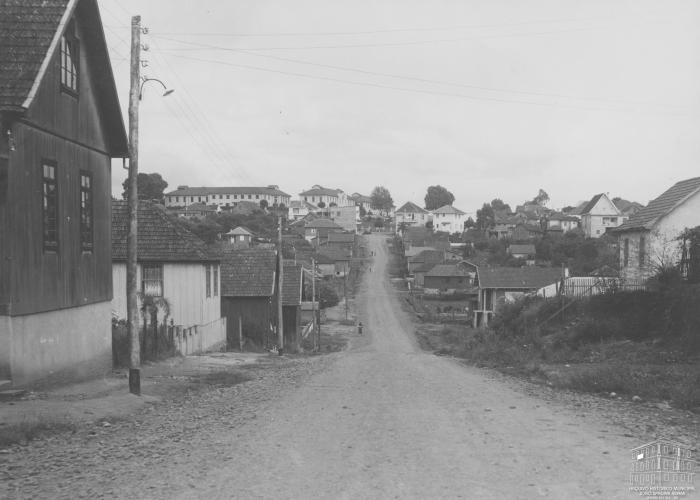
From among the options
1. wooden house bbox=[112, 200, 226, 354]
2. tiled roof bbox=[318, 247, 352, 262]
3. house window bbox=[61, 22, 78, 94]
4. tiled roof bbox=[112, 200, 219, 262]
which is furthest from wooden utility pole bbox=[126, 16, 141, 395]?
tiled roof bbox=[318, 247, 352, 262]

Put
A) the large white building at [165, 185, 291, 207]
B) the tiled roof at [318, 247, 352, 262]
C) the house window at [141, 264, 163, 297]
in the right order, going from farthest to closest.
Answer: the large white building at [165, 185, 291, 207]
the tiled roof at [318, 247, 352, 262]
the house window at [141, 264, 163, 297]

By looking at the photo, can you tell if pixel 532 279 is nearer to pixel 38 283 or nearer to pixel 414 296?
pixel 414 296

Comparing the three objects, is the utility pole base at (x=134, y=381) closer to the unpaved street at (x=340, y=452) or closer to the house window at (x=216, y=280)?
the unpaved street at (x=340, y=452)

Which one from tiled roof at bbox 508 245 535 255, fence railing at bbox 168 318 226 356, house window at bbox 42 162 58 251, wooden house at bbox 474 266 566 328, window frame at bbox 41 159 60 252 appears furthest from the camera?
tiled roof at bbox 508 245 535 255

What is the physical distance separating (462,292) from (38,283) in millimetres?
Result: 70043

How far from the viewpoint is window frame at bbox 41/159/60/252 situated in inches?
552

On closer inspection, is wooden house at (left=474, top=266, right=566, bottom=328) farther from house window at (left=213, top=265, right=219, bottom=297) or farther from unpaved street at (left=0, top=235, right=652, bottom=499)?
unpaved street at (left=0, top=235, right=652, bottom=499)

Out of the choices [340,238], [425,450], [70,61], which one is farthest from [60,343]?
[340,238]

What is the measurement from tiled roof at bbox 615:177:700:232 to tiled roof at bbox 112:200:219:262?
19.1 meters

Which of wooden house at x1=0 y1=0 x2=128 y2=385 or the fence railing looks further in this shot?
the fence railing

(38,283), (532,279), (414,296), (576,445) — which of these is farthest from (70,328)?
(414,296)

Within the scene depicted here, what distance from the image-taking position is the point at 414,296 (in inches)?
3100

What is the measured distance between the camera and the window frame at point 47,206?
1402cm

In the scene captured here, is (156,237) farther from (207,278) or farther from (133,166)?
(133,166)
